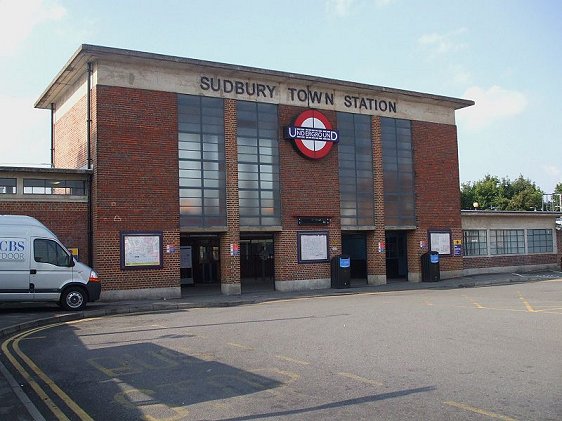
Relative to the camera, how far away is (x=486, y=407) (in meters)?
6.07

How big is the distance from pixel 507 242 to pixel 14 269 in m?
26.7

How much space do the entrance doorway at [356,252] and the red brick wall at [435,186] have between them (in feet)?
12.3

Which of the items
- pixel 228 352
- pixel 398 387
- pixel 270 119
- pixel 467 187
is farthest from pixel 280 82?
pixel 467 187

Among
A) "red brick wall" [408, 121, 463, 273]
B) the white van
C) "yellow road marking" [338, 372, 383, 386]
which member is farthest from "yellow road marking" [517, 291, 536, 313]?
the white van

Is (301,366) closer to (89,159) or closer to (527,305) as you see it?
(527,305)

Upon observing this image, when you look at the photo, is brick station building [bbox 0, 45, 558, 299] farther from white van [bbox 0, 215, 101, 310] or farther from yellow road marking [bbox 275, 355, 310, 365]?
yellow road marking [bbox 275, 355, 310, 365]

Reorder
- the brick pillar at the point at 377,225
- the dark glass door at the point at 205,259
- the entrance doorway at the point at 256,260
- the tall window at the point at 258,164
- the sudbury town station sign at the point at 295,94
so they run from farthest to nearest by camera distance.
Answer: the entrance doorway at the point at 256,260 < the dark glass door at the point at 205,259 < the brick pillar at the point at 377,225 < the tall window at the point at 258,164 < the sudbury town station sign at the point at 295,94

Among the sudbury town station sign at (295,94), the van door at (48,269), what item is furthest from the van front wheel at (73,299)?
the sudbury town station sign at (295,94)

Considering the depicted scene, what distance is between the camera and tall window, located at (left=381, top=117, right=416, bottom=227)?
2753 cm

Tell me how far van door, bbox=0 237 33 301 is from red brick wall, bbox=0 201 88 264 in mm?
3654

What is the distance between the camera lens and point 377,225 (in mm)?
27047

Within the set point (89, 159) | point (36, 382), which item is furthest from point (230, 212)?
point (36, 382)

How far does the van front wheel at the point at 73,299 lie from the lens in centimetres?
1684

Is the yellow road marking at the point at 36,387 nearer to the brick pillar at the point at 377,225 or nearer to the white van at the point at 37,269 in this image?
the white van at the point at 37,269
